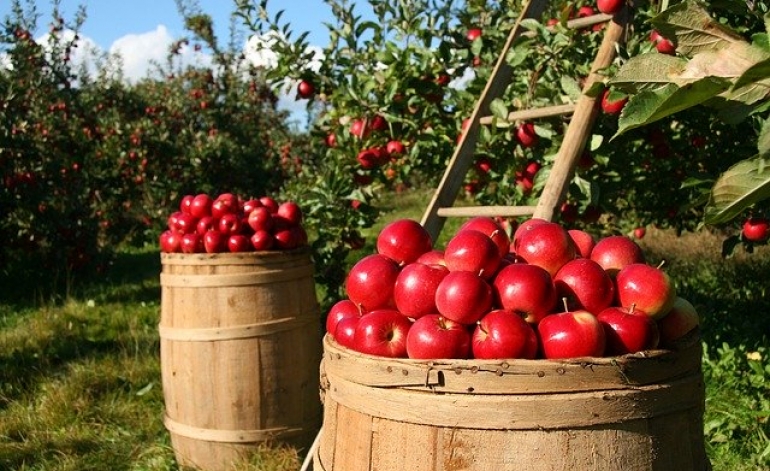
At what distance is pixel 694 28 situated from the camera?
1092 millimetres

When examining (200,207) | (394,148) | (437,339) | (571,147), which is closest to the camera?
(437,339)

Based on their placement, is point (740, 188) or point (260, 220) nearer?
point (740, 188)

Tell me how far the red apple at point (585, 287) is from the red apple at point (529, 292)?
4cm

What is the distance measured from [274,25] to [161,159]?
5322 millimetres

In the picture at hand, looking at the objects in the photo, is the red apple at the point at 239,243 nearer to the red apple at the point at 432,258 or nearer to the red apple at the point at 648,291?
the red apple at the point at 432,258

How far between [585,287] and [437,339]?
32 centimetres

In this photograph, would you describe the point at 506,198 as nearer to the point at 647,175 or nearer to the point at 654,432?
the point at 647,175

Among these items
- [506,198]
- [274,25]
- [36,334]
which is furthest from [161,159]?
[506,198]

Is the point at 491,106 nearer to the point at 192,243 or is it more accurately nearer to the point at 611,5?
the point at 611,5

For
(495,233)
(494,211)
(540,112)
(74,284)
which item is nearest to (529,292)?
(495,233)

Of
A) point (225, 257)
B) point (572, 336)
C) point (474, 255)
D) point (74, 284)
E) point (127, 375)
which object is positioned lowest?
point (74, 284)

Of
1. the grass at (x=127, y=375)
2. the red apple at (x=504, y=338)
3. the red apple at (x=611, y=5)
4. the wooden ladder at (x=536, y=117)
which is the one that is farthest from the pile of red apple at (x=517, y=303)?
the red apple at (x=611, y=5)

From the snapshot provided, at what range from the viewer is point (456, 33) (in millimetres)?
4133

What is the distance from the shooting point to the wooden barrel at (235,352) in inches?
118
